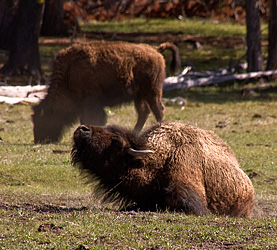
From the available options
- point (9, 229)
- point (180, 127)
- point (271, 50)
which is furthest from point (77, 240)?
point (271, 50)

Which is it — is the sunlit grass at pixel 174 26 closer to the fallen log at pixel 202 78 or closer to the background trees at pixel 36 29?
the background trees at pixel 36 29

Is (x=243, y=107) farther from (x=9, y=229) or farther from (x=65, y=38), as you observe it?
(x=9, y=229)

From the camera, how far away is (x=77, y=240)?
5.53 metres

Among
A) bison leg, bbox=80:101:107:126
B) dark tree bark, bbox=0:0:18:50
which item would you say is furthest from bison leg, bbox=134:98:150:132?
dark tree bark, bbox=0:0:18:50

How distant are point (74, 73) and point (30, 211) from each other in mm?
6166

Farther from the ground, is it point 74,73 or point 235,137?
point 74,73

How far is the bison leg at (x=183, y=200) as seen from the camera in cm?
668

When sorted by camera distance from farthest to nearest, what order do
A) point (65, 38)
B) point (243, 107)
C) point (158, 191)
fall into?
point (65, 38) → point (243, 107) → point (158, 191)

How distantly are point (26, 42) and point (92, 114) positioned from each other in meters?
8.02

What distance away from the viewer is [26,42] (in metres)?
19.7

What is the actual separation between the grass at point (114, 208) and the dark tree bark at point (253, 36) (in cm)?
98

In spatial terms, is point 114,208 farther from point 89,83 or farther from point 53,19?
point 53,19

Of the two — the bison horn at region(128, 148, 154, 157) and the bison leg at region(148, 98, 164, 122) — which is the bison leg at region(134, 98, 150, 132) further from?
the bison horn at region(128, 148, 154, 157)

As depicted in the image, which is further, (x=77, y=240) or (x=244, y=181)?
(x=244, y=181)
